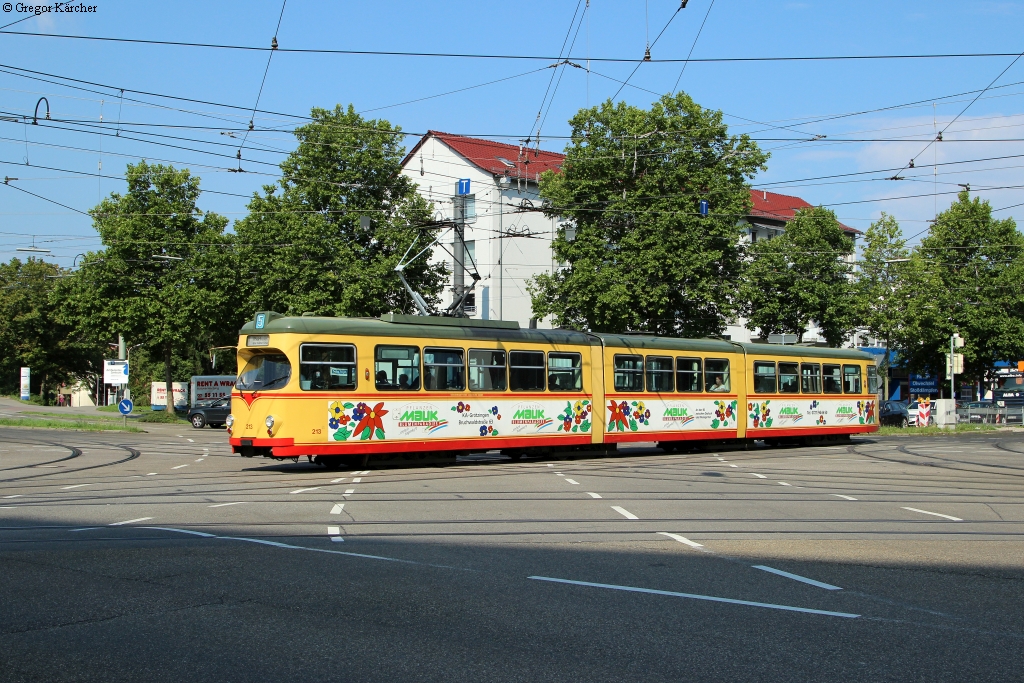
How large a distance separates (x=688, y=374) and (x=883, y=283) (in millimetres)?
28533

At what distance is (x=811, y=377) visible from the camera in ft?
92.7

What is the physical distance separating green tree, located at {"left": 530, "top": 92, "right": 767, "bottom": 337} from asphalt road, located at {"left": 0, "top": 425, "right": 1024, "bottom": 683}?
2180 centimetres

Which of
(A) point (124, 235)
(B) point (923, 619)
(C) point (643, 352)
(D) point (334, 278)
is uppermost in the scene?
(A) point (124, 235)

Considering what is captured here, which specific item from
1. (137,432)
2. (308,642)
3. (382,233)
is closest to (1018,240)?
(382,233)

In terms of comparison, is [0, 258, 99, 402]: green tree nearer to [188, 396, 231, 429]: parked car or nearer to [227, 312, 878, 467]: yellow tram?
[188, 396, 231, 429]: parked car

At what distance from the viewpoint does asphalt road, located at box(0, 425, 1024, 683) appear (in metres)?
5.17

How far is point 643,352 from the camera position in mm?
23969

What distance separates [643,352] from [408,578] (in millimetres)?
17118

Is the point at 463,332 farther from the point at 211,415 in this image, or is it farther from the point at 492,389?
the point at 211,415

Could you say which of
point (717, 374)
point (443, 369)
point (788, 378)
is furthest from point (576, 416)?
point (788, 378)

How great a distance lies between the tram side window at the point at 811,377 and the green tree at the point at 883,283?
20.9 meters

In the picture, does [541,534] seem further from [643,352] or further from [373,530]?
[643,352]

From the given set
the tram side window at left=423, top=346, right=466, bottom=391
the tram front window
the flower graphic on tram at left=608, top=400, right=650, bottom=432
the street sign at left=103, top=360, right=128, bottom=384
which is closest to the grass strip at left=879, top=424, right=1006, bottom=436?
the flower graphic on tram at left=608, top=400, right=650, bottom=432

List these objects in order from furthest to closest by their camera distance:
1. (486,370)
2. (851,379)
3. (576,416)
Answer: (851,379) < (576,416) < (486,370)
